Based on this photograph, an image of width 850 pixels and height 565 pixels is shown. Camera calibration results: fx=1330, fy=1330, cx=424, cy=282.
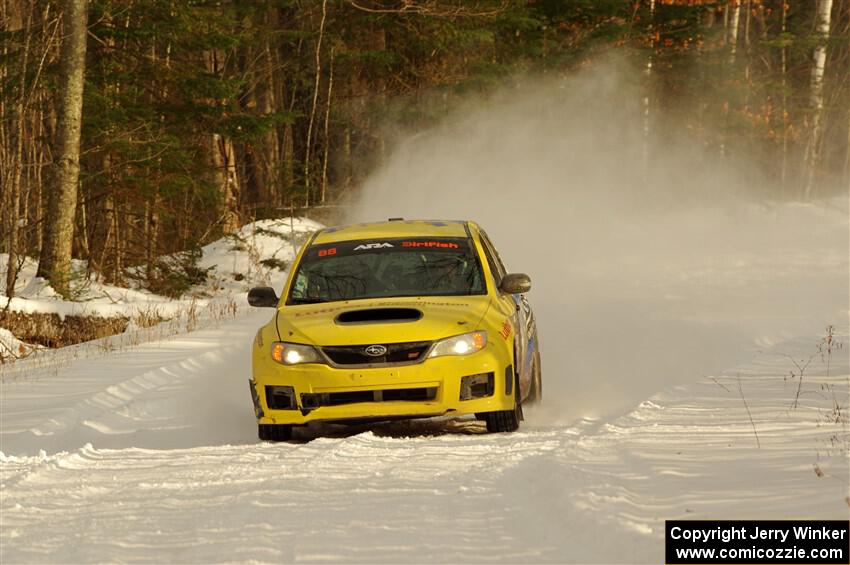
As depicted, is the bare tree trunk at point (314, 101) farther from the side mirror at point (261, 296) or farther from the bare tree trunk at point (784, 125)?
the bare tree trunk at point (784, 125)

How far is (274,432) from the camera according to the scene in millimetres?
9500

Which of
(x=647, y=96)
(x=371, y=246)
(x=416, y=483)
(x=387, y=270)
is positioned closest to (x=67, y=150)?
(x=371, y=246)

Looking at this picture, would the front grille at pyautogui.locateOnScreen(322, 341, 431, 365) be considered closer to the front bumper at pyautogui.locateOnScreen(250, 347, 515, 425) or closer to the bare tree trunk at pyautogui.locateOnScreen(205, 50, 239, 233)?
the front bumper at pyautogui.locateOnScreen(250, 347, 515, 425)

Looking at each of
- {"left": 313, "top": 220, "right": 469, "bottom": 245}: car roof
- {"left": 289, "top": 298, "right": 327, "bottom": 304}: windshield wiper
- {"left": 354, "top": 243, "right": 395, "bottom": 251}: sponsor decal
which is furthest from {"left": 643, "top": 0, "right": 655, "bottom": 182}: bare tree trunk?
{"left": 289, "top": 298, "right": 327, "bottom": 304}: windshield wiper

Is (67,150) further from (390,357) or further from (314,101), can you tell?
(390,357)

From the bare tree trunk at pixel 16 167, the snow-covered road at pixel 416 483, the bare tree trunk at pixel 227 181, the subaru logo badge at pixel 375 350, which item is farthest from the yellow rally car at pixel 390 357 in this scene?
the bare tree trunk at pixel 227 181

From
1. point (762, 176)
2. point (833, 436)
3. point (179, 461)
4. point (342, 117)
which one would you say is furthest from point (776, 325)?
point (762, 176)

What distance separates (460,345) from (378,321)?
2.02ft

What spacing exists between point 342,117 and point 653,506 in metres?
28.2

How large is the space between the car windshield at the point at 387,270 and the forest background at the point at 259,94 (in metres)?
9.45

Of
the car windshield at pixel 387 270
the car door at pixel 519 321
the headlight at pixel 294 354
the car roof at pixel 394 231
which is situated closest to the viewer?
the headlight at pixel 294 354

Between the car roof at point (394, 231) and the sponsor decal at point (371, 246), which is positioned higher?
the car roof at point (394, 231)

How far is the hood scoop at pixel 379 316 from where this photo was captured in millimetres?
9406

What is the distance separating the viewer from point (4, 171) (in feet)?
72.7
